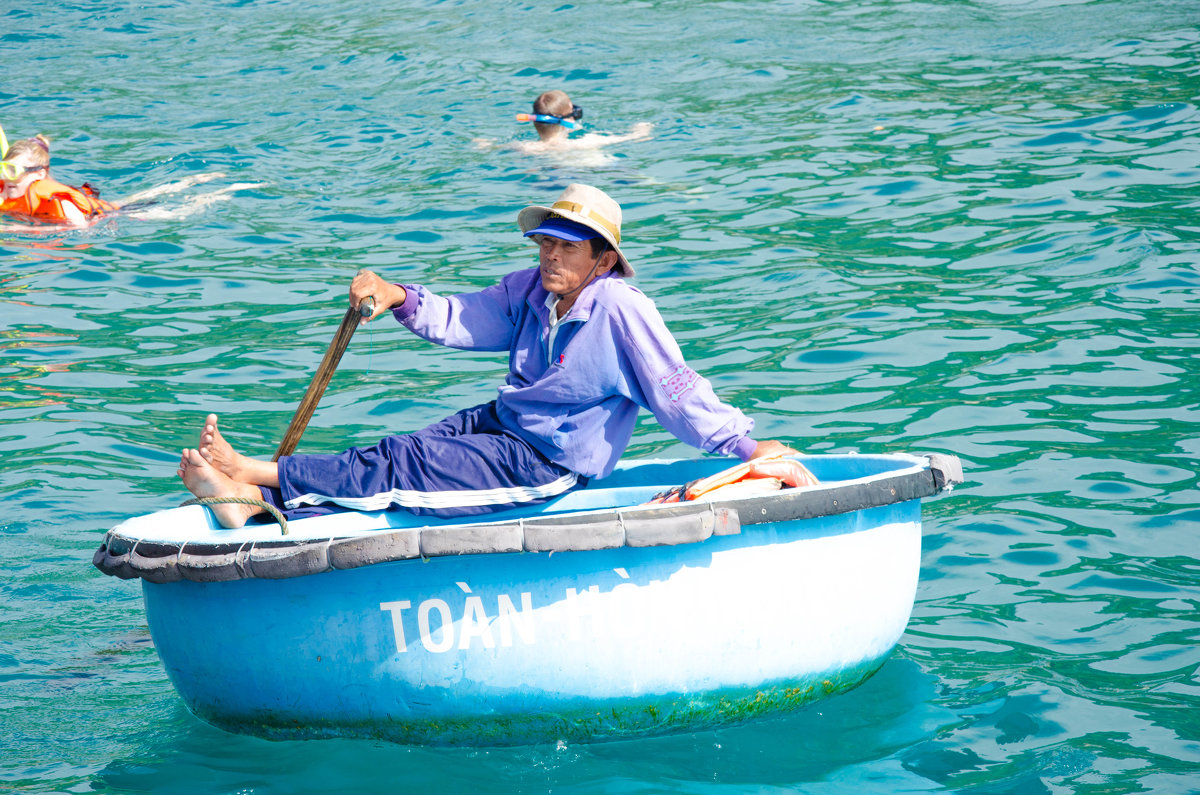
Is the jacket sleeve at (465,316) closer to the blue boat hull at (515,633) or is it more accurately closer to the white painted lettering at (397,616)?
the blue boat hull at (515,633)

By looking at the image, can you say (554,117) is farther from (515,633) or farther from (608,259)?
(515,633)

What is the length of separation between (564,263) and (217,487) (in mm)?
1326

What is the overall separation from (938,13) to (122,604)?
13.9 metres

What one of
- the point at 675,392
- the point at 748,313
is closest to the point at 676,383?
the point at 675,392

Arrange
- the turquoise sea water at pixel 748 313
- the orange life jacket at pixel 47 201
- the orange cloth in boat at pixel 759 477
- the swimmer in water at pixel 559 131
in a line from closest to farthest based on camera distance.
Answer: the turquoise sea water at pixel 748 313
the orange cloth in boat at pixel 759 477
the orange life jacket at pixel 47 201
the swimmer in water at pixel 559 131

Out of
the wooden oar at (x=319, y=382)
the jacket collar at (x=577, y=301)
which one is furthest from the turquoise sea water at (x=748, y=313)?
the jacket collar at (x=577, y=301)

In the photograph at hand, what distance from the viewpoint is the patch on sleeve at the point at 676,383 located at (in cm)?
405

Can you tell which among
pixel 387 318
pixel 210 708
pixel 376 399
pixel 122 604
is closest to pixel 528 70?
pixel 387 318

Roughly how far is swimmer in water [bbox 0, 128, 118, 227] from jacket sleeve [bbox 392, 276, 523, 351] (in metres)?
6.48

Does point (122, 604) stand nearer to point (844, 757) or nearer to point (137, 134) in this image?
point (844, 757)

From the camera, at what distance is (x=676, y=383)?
406 cm

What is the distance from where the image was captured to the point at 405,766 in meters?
3.69

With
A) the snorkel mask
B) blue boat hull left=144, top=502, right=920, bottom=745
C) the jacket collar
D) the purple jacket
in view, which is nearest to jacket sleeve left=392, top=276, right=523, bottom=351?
the purple jacket

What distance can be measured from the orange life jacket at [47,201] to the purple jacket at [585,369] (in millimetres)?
6521
